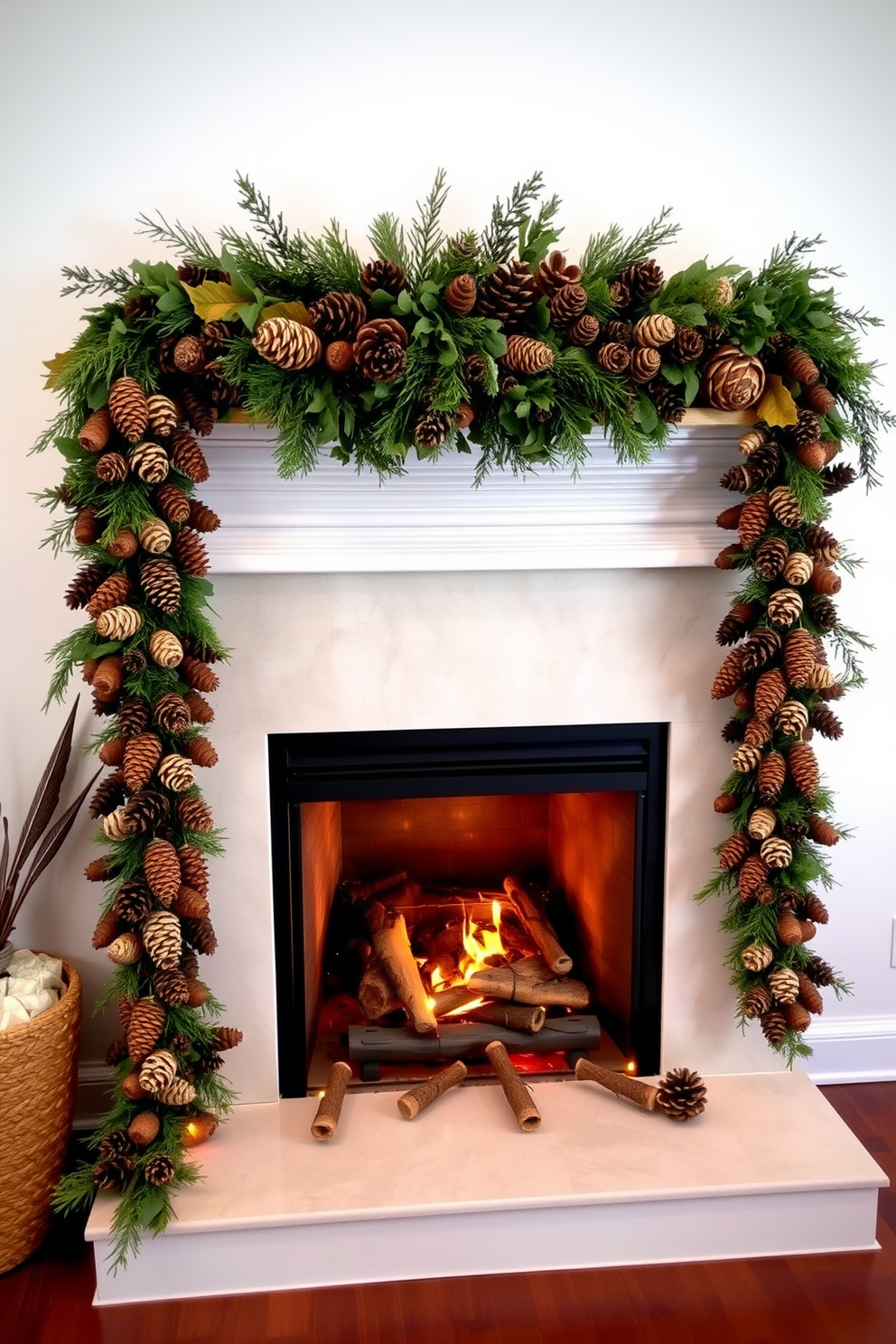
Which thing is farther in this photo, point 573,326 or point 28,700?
point 28,700

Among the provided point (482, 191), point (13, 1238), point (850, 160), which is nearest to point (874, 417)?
point (850, 160)

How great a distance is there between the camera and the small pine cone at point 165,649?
1.71 meters

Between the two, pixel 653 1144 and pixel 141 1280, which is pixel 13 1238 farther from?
pixel 653 1144

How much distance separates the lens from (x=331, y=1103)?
80.0 inches

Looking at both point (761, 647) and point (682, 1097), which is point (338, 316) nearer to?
point (761, 647)

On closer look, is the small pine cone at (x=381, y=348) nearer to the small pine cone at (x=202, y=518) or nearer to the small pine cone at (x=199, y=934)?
the small pine cone at (x=202, y=518)

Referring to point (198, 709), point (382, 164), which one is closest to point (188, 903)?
point (198, 709)

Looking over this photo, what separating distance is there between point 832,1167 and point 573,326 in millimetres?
1602

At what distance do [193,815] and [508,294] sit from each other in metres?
1.04

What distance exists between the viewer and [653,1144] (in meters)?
1.96

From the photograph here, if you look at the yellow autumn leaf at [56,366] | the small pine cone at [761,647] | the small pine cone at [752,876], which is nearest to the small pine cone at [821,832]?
the small pine cone at [752,876]

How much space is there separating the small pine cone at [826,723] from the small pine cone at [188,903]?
3.94 feet

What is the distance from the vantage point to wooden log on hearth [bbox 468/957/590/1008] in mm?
2338

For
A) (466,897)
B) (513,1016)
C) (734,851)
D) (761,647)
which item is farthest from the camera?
(466,897)
